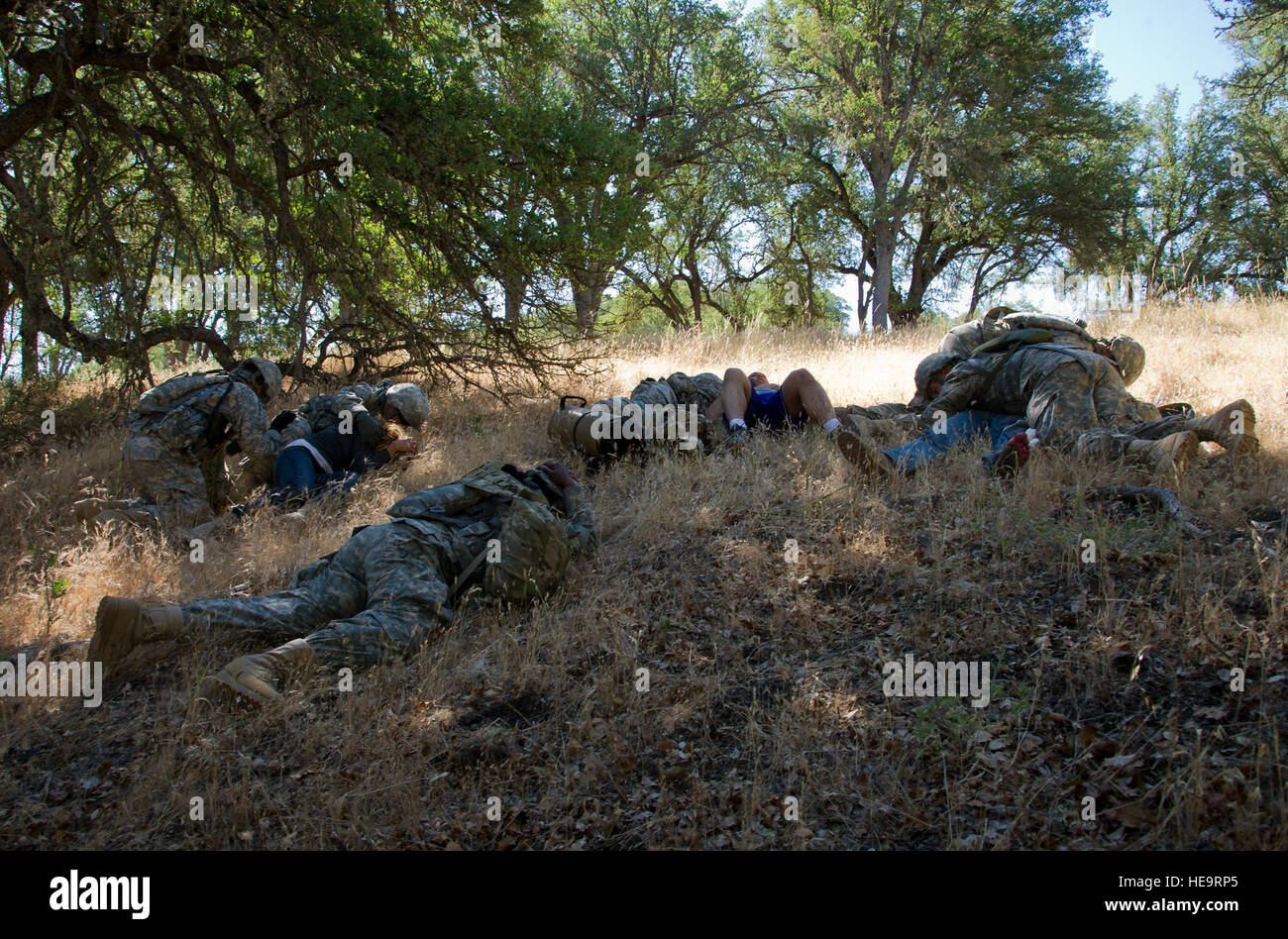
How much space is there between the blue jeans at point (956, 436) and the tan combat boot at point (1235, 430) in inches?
46.8


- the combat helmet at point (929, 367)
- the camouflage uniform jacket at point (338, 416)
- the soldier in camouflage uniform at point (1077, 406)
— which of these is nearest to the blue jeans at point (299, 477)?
the camouflage uniform jacket at point (338, 416)

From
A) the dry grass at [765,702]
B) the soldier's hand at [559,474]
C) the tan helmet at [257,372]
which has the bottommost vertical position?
the dry grass at [765,702]

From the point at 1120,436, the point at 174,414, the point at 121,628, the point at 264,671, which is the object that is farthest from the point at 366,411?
the point at 1120,436

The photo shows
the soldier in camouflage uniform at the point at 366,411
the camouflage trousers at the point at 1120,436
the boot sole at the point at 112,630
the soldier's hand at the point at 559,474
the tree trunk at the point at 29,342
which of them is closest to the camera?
the boot sole at the point at 112,630

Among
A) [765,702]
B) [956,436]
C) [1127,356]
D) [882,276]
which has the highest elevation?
[882,276]

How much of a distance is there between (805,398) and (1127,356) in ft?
8.65

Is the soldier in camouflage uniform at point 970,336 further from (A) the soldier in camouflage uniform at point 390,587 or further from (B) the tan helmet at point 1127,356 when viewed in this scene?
(A) the soldier in camouflage uniform at point 390,587

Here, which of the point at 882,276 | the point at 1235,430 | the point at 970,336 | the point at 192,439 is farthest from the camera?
the point at 882,276

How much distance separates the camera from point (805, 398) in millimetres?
7367

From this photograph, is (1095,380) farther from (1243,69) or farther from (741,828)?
(1243,69)

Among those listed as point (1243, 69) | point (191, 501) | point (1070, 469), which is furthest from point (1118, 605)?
point (1243, 69)

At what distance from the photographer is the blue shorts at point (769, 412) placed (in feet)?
24.7

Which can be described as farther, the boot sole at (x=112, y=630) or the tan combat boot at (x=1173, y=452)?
the tan combat boot at (x=1173, y=452)

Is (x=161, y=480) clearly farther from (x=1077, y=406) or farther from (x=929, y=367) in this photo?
(x=1077, y=406)
